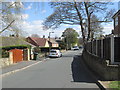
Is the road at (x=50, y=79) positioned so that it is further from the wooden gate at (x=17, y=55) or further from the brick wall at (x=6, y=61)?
the wooden gate at (x=17, y=55)

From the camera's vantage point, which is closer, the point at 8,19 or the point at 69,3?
the point at 8,19

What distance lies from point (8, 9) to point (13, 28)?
2542 millimetres

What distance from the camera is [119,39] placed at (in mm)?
9781

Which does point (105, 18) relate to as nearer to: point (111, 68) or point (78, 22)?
point (78, 22)

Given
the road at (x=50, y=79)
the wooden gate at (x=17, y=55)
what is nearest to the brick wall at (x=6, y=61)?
the wooden gate at (x=17, y=55)

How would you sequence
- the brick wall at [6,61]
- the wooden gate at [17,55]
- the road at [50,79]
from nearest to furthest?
the road at [50,79], the brick wall at [6,61], the wooden gate at [17,55]

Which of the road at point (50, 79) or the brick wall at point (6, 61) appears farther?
the brick wall at point (6, 61)

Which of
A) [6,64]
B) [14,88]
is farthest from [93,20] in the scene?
[14,88]

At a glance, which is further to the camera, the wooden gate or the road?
the wooden gate

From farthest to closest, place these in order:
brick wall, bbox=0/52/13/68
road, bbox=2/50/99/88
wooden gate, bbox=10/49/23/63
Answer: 1. wooden gate, bbox=10/49/23/63
2. brick wall, bbox=0/52/13/68
3. road, bbox=2/50/99/88

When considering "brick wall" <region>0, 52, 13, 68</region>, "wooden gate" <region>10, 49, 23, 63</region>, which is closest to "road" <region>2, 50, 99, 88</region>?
Answer: "brick wall" <region>0, 52, 13, 68</region>

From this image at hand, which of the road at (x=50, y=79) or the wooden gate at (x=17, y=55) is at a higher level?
the wooden gate at (x=17, y=55)

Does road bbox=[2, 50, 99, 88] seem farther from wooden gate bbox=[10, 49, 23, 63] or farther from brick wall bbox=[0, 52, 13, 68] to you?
wooden gate bbox=[10, 49, 23, 63]

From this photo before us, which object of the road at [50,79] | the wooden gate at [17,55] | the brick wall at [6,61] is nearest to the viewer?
the road at [50,79]
